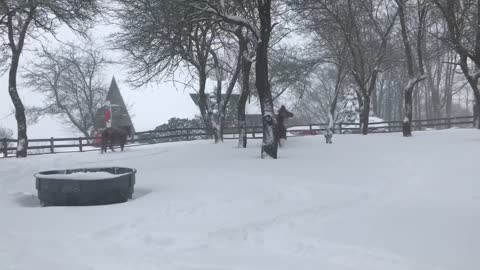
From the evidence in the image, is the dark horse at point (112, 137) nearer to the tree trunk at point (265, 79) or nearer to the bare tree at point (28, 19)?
the bare tree at point (28, 19)

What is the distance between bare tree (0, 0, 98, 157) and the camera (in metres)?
13.2

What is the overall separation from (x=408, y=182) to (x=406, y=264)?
16.7 ft

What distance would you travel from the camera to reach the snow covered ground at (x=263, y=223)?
5086 mm

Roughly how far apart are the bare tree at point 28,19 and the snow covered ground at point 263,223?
5.65 m

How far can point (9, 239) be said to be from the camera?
573 centimetres

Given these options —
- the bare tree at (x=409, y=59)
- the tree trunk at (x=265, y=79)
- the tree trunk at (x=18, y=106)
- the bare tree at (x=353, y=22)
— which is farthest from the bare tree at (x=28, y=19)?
the bare tree at (x=409, y=59)

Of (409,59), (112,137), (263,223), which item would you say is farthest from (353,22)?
(263,223)

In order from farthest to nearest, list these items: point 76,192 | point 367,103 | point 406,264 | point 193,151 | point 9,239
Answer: point 367,103 → point 193,151 → point 76,192 → point 9,239 → point 406,264

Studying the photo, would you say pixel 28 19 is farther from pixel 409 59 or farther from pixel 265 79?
pixel 409 59

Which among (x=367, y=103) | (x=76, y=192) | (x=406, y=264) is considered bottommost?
(x=406, y=264)

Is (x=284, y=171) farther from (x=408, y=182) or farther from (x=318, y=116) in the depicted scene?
(x=318, y=116)

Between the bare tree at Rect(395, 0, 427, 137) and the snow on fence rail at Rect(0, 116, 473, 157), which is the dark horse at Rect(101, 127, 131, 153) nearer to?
the snow on fence rail at Rect(0, 116, 473, 157)

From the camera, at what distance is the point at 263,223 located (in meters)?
6.47

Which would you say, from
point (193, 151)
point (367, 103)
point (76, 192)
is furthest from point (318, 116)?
point (76, 192)
